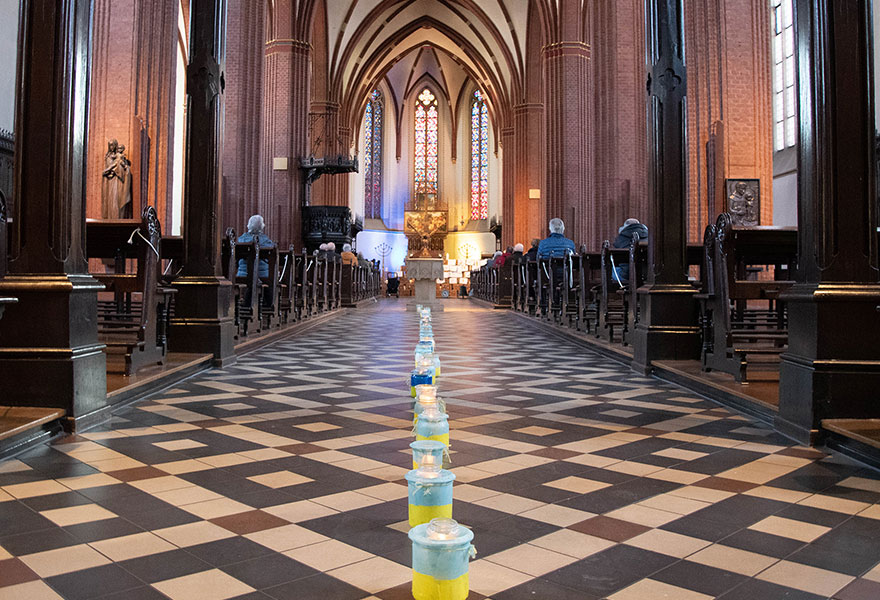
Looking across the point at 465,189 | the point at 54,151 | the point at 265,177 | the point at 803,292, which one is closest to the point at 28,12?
the point at 54,151

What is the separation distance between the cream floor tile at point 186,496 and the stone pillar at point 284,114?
18958mm

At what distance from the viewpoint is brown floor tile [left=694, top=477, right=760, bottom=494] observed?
2.62 meters

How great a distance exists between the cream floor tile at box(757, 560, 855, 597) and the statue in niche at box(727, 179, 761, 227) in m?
10.9

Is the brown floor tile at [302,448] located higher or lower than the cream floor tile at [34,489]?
higher

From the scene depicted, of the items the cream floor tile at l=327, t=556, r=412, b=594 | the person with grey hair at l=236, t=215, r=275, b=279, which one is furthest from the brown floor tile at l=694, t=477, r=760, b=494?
the person with grey hair at l=236, t=215, r=275, b=279

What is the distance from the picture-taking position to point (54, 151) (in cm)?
365

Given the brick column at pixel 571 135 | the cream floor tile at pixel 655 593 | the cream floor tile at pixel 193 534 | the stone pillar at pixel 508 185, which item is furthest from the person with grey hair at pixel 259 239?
the stone pillar at pixel 508 185

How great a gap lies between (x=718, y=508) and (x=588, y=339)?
19.9ft

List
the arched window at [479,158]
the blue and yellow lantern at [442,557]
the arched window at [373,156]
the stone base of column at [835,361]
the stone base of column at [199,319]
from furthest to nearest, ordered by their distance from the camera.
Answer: the arched window at [479,158]
the arched window at [373,156]
the stone base of column at [199,319]
the stone base of column at [835,361]
the blue and yellow lantern at [442,557]

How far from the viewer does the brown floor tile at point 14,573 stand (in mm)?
1761

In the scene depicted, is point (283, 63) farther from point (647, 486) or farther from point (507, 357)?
point (647, 486)

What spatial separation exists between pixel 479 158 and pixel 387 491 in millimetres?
41899

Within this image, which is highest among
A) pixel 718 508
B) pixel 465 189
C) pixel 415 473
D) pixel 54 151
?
pixel 465 189

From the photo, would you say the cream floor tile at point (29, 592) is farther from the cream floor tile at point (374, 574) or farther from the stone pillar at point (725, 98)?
the stone pillar at point (725, 98)
